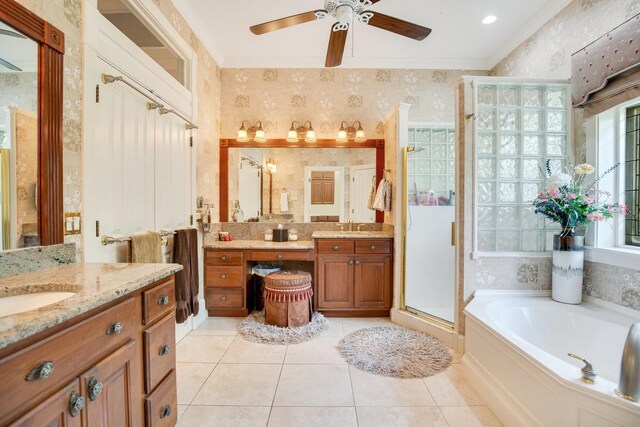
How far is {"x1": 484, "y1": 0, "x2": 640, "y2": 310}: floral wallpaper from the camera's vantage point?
5.98 feet

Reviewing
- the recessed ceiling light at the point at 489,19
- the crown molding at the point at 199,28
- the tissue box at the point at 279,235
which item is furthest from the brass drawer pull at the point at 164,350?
the recessed ceiling light at the point at 489,19

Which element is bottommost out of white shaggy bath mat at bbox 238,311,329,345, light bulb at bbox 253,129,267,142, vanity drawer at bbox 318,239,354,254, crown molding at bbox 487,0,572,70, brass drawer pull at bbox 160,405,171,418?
white shaggy bath mat at bbox 238,311,329,345

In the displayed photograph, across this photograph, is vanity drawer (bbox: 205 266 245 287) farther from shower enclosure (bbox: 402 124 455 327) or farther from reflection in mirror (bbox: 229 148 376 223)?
shower enclosure (bbox: 402 124 455 327)

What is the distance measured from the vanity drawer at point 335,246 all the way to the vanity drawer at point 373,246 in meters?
0.09

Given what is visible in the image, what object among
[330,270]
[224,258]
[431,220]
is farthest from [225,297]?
[431,220]

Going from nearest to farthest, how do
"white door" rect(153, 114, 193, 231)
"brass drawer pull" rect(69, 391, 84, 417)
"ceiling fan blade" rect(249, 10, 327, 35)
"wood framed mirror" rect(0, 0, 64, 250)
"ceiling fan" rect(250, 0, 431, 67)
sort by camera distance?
"brass drawer pull" rect(69, 391, 84, 417) → "wood framed mirror" rect(0, 0, 64, 250) → "ceiling fan" rect(250, 0, 431, 67) → "ceiling fan blade" rect(249, 10, 327, 35) → "white door" rect(153, 114, 193, 231)

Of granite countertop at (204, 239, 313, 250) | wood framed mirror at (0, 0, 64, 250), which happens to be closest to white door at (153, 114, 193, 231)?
granite countertop at (204, 239, 313, 250)

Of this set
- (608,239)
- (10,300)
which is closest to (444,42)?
(608,239)

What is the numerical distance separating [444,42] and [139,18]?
2.81 meters

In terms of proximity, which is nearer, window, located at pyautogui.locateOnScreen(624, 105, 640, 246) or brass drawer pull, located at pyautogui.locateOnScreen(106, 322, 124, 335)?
brass drawer pull, located at pyautogui.locateOnScreen(106, 322, 124, 335)

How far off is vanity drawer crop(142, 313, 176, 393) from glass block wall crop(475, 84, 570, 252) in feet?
7.37

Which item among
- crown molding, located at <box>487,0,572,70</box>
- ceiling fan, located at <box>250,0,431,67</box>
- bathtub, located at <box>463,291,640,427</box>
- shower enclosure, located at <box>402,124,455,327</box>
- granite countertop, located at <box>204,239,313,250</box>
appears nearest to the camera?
bathtub, located at <box>463,291,640,427</box>

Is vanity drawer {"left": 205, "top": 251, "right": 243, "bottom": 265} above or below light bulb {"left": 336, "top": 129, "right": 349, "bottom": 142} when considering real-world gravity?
below

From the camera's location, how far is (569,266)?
2.00 metres
